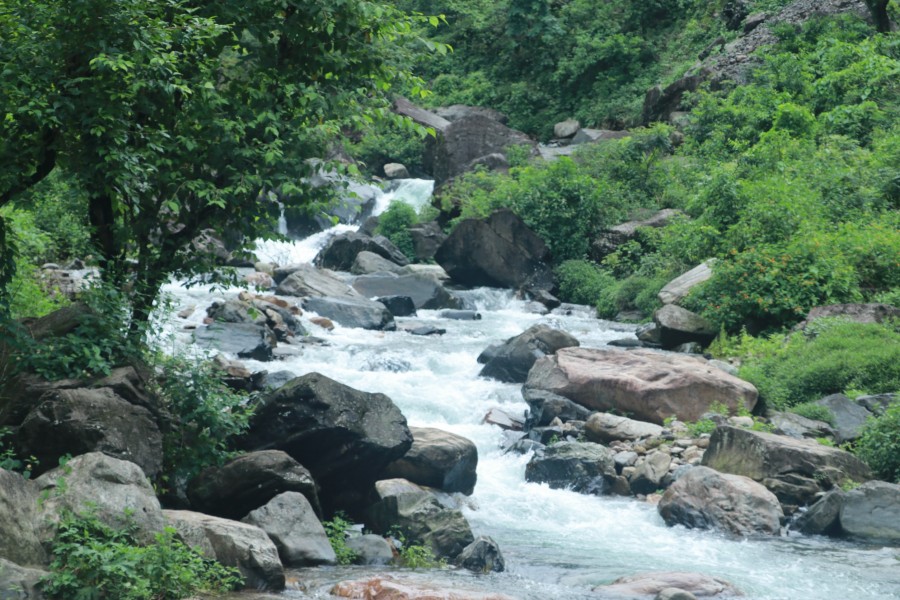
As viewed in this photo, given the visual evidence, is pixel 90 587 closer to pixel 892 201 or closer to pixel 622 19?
pixel 892 201

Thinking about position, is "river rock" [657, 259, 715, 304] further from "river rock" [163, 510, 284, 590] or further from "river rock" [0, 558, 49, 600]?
"river rock" [0, 558, 49, 600]

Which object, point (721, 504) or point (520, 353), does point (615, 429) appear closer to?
point (721, 504)

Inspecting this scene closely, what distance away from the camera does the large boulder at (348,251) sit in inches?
1050

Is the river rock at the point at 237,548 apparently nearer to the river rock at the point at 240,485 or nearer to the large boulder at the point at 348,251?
the river rock at the point at 240,485

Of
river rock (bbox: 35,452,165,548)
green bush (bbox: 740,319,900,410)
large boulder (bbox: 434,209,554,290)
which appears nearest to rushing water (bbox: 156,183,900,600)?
river rock (bbox: 35,452,165,548)

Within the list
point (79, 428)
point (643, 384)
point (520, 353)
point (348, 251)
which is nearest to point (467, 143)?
point (348, 251)

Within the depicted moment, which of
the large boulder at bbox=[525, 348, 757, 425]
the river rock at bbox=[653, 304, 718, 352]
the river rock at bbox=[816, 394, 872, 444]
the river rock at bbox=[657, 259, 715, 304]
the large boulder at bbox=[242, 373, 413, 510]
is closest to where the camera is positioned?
the large boulder at bbox=[242, 373, 413, 510]

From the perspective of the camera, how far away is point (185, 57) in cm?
859

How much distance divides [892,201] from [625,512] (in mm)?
11758

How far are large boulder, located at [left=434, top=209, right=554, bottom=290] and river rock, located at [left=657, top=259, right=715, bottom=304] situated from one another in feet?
18.5

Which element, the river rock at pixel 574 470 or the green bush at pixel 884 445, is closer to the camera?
the green bush at pixel 884 445

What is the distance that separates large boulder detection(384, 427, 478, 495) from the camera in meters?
11.0

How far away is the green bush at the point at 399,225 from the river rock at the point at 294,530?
19.7m

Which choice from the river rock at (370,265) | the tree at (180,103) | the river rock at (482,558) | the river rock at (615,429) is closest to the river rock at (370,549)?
the river rock at (482,558)
